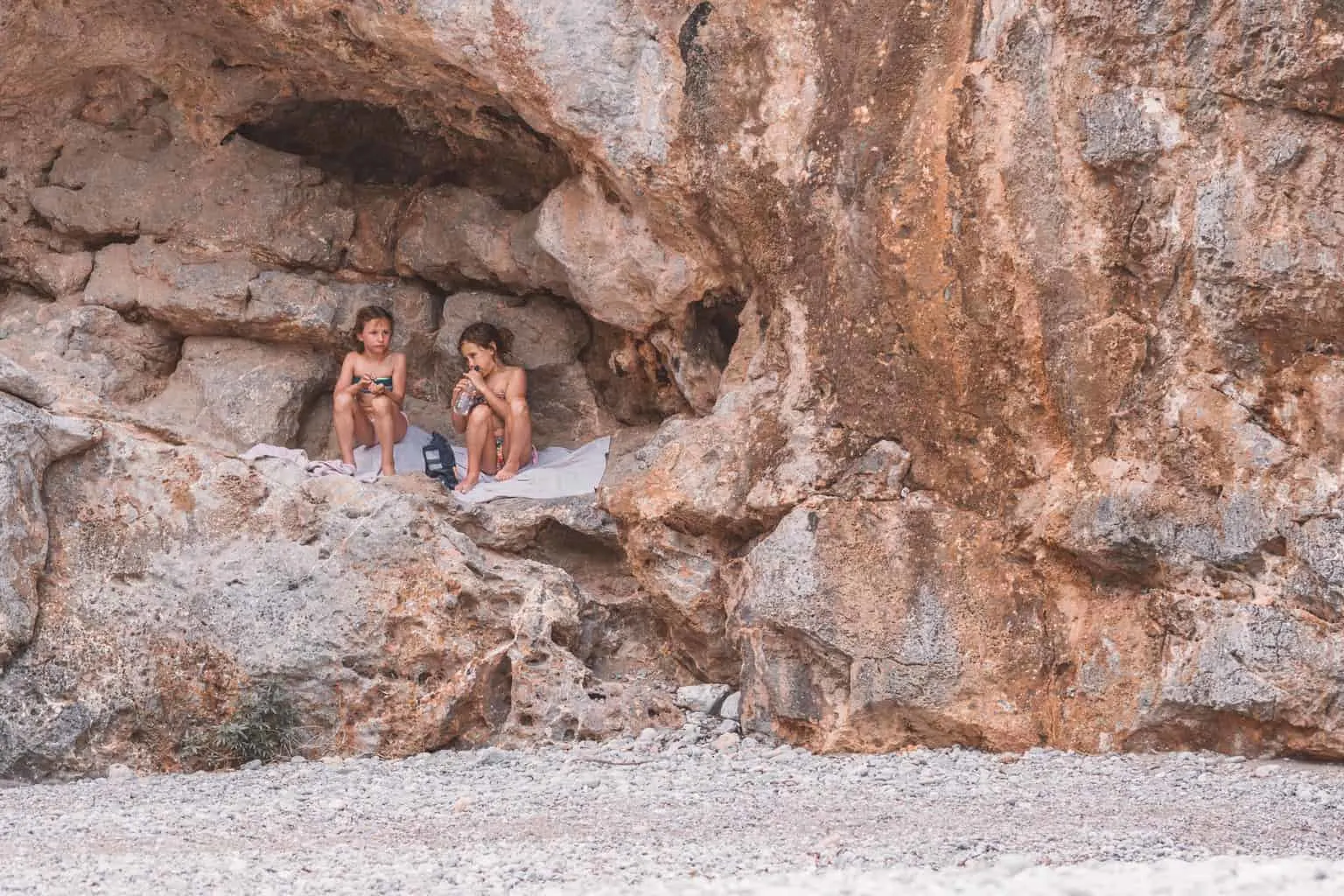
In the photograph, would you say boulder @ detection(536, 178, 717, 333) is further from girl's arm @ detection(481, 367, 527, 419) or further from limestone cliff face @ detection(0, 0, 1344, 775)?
girl's arm @ detection(481, 367, 527, 419)

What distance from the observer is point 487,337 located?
834cm

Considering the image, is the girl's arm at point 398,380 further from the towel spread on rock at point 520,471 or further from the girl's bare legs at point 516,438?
the girl's bare legs at point 516,438

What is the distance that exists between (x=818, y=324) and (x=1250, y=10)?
1.91 m

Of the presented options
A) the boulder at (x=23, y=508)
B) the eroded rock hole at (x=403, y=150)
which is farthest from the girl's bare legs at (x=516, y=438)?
the boulder at (x=23, y=508)

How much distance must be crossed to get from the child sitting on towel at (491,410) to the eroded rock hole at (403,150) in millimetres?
763

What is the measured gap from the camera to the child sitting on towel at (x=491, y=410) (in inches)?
322

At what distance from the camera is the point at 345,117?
8.67 meters

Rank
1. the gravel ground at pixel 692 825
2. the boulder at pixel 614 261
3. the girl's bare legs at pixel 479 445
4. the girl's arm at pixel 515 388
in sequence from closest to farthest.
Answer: the gravel ground at pixel 692 825, the boulder at pixel 614 261, the girl's bare legs at pixel 479 445, the girl's arm at pixel 515 388

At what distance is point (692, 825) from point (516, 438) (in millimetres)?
3461

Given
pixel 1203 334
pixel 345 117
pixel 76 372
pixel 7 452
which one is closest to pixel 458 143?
pixel 345 117

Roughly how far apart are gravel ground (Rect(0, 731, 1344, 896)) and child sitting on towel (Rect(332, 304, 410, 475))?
2.35m

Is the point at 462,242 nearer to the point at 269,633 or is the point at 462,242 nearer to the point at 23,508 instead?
Result: the point at 269,633

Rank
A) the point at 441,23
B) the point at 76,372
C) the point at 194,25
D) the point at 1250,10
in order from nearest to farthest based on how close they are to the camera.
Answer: the point at 1250,10 → the point at 441,23 → the point at 194,25 → the point at 76,372

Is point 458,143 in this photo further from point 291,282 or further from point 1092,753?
point 1092,753
